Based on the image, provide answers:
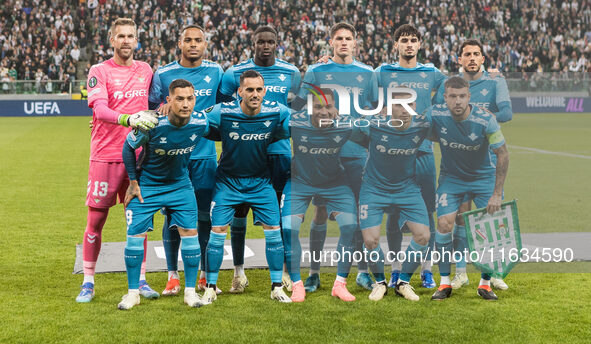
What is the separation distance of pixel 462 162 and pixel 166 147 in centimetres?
216

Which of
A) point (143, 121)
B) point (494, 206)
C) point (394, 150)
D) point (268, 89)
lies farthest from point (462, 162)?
point (143, 121)

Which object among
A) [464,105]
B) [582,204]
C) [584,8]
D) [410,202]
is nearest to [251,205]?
[410,202]

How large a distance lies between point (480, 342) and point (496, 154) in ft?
5.15

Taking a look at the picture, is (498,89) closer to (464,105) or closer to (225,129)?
(464,105)

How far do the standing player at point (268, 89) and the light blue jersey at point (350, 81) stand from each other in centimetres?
23

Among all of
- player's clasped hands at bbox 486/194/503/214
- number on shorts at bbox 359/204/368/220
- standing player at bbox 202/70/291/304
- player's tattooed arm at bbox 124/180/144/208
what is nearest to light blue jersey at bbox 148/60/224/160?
standing player at bbox 202/70/291/304

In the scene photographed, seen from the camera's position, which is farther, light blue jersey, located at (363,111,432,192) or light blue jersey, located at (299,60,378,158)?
light blue jersey, located at (299,60,378,158)

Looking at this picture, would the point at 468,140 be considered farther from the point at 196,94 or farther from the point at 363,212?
the point at 196,94

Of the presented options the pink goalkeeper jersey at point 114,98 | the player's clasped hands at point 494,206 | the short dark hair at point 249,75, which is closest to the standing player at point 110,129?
the pink goalkeeper jersey at point 114,98

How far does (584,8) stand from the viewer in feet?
107

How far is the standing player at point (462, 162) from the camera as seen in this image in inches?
203

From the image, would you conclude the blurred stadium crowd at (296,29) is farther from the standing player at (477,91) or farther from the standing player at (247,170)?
the standing player at (247,170)

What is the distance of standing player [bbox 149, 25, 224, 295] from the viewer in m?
5.39

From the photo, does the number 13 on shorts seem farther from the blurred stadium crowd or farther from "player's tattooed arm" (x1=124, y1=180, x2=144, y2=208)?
the blurred stadium crowd
